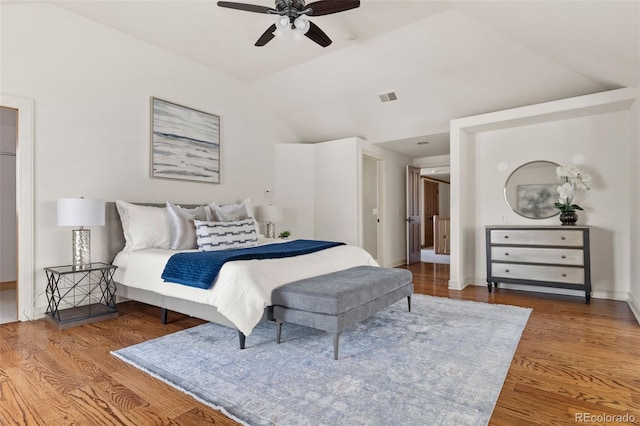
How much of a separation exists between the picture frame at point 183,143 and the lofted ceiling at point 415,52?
749 mm

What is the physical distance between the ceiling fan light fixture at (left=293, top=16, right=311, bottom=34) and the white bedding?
192cm

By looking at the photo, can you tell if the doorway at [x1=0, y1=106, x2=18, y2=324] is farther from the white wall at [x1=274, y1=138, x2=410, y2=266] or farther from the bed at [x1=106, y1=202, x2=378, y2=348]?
the white wall at [x1=274, y1=138, x2=410, y2=266]

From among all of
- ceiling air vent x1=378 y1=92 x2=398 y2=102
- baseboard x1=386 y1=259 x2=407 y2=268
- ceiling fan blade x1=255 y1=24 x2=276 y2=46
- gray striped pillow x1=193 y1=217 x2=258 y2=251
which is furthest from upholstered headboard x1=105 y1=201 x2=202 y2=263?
baseboard x1=386 y1=259 x2=407 y2=268

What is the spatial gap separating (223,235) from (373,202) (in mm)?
3527

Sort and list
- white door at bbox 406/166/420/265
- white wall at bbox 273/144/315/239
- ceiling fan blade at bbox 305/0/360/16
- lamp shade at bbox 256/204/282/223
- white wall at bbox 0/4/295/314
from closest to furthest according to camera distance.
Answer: ceiling fan blade at bbox 305/0/360/16 → white wall at bbox 0/4/295/314 → lamp shade at bbox 256/204/282/223 → white wall at bbox 273/144/315/239 → white door at bbox 406/166/420/265

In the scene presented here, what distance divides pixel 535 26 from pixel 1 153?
19.6 feet

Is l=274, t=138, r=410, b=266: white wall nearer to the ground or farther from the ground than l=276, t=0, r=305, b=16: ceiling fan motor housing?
nearer to the ground

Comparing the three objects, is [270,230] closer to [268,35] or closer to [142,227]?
[142,227]

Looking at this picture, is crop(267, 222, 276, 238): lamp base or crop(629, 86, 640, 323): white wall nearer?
crop(629, 86, 640, 323): white wall

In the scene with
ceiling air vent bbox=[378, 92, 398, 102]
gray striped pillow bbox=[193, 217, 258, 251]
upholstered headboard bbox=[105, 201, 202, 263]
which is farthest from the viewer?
ceiling air vent bbox=[378, 92, 398, 102]

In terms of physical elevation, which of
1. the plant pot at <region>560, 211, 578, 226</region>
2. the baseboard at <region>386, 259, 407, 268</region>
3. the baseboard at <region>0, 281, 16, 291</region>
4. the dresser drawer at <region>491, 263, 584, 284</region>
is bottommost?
the baseboard at <region>386, 259, 407, 268</region>

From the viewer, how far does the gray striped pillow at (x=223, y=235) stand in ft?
11.2

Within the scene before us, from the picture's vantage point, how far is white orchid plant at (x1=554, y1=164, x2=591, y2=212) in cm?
400

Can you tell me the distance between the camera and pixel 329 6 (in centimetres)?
271
